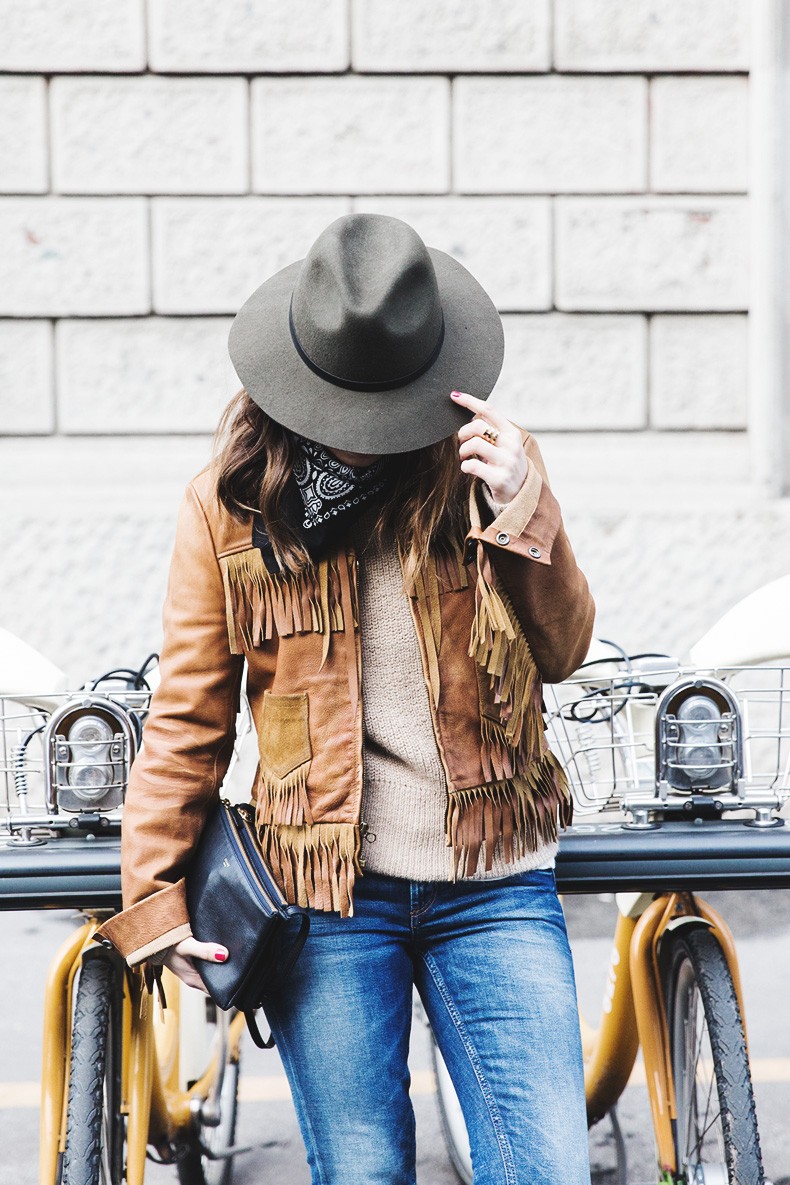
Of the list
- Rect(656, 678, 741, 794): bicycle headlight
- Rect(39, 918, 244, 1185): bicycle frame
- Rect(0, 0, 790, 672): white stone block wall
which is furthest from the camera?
Rect(0, 0, 790, 672): white stone block wall

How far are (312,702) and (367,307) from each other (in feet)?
1.97

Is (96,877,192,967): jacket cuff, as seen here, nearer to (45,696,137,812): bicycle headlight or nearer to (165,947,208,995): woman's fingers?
(165,947,208,995): woman's fingers

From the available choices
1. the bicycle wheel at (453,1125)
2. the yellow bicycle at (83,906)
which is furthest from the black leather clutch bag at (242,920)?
the bicycle wheel at (453,1125)

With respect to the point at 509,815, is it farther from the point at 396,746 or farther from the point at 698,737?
the point at 698,737

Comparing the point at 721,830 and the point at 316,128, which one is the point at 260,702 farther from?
the point at 316,128

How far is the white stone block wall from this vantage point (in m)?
5.39

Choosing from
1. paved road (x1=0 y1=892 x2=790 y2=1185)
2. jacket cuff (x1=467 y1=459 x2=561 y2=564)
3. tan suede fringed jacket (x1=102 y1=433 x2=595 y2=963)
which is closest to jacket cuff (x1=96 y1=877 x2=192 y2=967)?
tan suede fringed jacket (x1=102 y1=433 x2=595 y2=963)

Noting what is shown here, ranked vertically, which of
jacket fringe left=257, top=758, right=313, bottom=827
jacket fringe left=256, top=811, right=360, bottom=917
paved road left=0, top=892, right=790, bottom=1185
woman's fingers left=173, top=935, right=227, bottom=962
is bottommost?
paved road left=0, top=892, right=790, bottom=1185

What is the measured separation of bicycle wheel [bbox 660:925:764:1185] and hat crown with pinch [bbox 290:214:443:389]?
132 centimetres

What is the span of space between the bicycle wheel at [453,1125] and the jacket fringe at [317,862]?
1182mm

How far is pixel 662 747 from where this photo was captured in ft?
7.75

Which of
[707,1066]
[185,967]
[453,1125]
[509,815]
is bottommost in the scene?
[453,1125]

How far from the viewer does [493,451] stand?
1.78 m

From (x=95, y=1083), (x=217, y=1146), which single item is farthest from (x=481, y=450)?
(x=217, y=1146)
